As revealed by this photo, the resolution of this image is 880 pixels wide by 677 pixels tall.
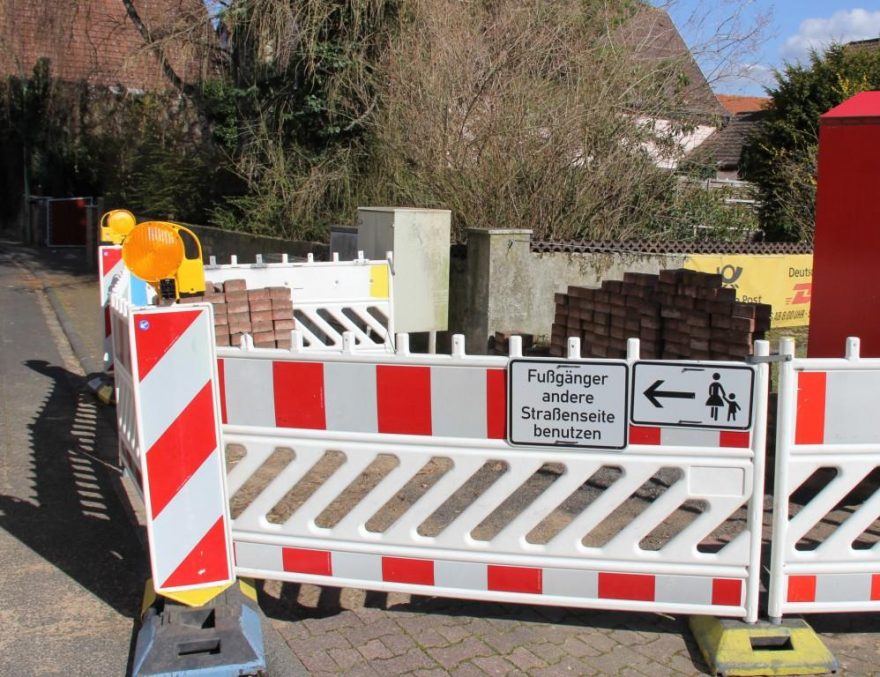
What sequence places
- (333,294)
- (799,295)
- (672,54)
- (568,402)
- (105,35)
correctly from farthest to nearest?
(105,35) < (672,54) < (799,295) < (333,294) < (568,402)

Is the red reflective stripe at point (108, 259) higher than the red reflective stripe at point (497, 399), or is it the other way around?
the red reflective stripe at point (108, 259)

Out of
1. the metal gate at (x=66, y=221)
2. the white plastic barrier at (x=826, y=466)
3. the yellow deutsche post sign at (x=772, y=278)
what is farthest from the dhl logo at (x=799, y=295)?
the metal gate at (x=66, y=221)

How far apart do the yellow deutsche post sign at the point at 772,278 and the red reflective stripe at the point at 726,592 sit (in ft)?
26.8

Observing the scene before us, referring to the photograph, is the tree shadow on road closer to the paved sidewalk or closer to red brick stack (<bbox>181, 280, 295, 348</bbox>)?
the paved sidewalk

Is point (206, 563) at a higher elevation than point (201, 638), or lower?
higher

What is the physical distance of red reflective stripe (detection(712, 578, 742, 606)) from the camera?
3.79m

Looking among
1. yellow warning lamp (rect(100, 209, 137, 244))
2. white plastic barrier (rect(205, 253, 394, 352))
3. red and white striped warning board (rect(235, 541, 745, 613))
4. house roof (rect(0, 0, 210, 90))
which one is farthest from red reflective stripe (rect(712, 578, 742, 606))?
house roof (rect(0, 0, 210, 90))

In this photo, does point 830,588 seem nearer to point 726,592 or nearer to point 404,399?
point 726,592

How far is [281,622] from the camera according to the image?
425 centimetres

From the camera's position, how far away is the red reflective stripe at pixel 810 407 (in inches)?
143

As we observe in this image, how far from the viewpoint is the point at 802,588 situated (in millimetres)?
3799

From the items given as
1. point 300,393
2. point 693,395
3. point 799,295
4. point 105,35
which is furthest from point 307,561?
point 105,35

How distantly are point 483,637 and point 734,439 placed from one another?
1414mm

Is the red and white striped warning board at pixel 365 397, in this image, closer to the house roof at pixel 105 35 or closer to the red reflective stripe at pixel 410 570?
the red reflective stripe at pixel 410 570
